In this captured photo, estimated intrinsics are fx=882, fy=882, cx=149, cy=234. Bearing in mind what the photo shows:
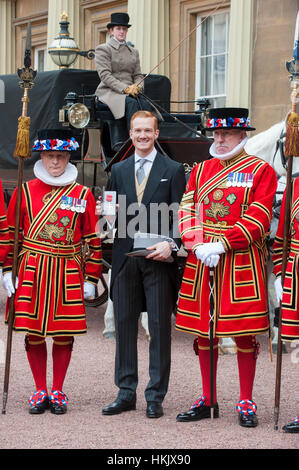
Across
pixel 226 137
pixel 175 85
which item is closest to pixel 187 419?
pixel 226 137

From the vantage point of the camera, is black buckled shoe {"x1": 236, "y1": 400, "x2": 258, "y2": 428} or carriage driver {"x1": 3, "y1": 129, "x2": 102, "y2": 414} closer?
black buckled shoe {"x1": 236, "y1": 400, "x2": 258, "y2": 428}

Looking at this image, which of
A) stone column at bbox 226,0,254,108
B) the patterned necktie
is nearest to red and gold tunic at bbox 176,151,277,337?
the patterned necktie

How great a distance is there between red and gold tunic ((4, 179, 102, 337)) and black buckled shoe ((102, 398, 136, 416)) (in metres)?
0.45

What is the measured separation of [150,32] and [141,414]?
10.3 metres

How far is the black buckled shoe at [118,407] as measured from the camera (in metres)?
4.98

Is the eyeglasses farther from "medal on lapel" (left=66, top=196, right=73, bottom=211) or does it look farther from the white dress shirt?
"medal on lapel" (left=66, top=196, right=73, bottom=211)

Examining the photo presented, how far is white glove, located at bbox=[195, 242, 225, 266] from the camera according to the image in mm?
4656

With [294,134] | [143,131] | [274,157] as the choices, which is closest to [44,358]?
[143,131]

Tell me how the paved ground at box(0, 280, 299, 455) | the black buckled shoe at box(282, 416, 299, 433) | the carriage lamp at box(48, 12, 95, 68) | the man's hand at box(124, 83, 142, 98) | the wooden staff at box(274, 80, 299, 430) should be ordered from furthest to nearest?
the carriage lamp at box(48, 12, 95, 68)
the man's hand at box(124, 83, 142, 98)
the wooden staff at box(274, 80, 299, 430)
the black buckled shoe at box(282, 416, 299, 433)
the paved ground at box(0, 280, 299, 455)

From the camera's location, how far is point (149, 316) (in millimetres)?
5035

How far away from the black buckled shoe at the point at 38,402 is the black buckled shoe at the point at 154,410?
1.94 ft

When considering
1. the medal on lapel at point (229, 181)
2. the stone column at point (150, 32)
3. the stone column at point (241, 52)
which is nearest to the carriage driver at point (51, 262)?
the medal on lapel at point (229, 181)

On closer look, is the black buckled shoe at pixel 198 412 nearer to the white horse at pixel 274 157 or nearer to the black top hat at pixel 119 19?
the white horse at pixel 274 157

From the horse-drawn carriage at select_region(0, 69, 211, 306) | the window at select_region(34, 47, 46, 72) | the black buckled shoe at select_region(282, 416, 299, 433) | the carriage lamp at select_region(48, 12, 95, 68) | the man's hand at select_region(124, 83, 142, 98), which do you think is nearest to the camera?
the black buckled shoe at select_region(282, 416, 299, 433)
